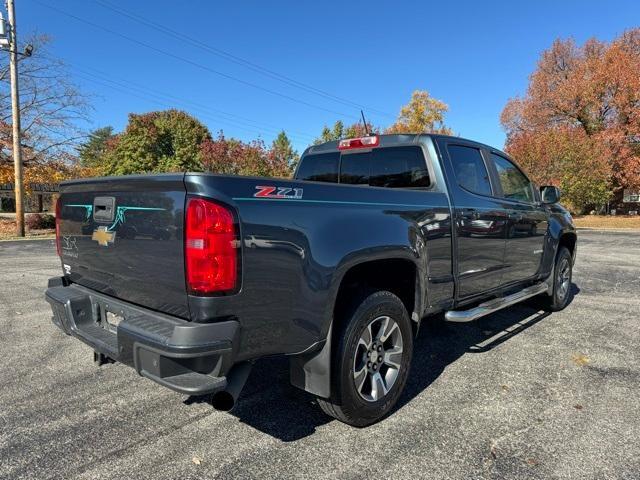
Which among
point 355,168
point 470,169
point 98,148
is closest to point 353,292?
point 355,168

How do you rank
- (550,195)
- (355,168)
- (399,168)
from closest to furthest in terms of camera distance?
(399,168), (355,168), (550,195)

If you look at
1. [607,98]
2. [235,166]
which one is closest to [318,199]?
[235,166]

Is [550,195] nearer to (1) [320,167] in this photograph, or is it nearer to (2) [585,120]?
(1) [320,167]

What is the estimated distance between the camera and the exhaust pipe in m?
2.32

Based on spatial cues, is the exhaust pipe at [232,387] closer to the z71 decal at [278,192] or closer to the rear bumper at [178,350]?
the rear bumper at [178,350]

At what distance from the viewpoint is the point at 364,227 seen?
2.84m

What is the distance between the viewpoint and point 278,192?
238 centimetres

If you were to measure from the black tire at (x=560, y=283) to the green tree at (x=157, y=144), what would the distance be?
119 feet

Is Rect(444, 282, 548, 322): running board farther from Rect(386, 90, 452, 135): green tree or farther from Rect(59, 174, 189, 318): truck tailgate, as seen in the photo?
Answer: Rect(386, 90, 452, 135): green tree

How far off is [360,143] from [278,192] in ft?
A: 6.43

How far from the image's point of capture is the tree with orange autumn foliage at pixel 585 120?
27.6 m

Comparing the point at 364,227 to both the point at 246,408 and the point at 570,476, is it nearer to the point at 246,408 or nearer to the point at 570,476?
the point at 246,408

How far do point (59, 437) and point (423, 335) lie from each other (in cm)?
345

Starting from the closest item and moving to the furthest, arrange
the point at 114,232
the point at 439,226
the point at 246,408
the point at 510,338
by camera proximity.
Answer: the point at 114,232 → the point at 246,408 → the point at 439,226 → the point at 510,338
